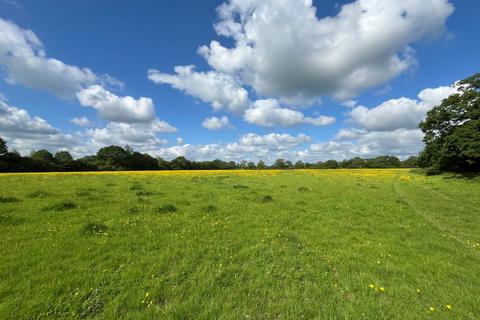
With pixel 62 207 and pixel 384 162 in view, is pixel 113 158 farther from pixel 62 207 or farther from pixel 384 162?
pixel 384 162

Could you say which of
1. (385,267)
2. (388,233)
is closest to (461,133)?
(388,233)

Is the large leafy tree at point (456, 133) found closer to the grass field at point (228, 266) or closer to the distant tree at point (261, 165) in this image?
the grass field at point (228, 266)

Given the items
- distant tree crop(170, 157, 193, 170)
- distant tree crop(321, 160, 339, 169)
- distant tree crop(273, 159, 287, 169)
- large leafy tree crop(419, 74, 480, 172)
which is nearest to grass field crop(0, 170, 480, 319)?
large leafy tree crop(419, 74, 480, 172)

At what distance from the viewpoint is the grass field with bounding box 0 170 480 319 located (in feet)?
14.0

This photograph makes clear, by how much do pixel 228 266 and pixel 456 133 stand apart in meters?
38.6

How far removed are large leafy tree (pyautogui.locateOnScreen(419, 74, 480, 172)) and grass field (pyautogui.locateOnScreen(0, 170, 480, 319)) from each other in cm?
2607

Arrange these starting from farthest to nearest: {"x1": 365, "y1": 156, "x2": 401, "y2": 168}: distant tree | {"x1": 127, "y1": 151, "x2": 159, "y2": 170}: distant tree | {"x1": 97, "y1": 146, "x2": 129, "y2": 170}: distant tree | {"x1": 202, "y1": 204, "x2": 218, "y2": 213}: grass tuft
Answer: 1. {"x1": 365, "y1": 156, "x2": 401, "y2": 168}: distant tree
2. {"x1": 127, "y1": 151, "x2": 159, "y2": 170}: distant tree
3. {"x1": 97, "y1": 146, "x2": 129, "y2": 170}: distant tree
4. {"x1": 202, "y1": 204, "x2": 218, "y2": 213}: grass tuft

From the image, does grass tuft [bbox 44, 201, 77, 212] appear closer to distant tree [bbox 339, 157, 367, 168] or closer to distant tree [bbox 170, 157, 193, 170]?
distant tree [bbox 170, 157, 193, 170]

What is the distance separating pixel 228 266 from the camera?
19.1ft

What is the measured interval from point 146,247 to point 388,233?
8643 mm

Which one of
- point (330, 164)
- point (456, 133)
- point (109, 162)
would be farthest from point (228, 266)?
point (330, 164)

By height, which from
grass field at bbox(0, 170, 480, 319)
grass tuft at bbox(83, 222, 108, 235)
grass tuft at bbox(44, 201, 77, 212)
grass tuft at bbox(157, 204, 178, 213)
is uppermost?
grass tuft at bbox(44, 201, 77, 212)

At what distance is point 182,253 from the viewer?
639 cm

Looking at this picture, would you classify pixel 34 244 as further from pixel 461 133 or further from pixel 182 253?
pixel 461 133
